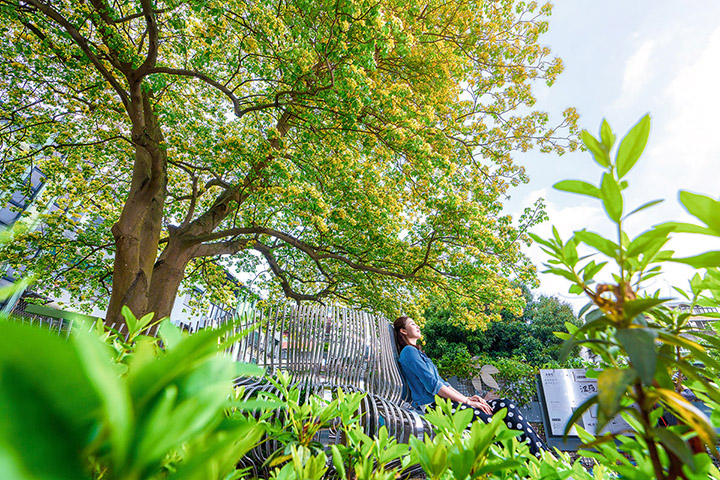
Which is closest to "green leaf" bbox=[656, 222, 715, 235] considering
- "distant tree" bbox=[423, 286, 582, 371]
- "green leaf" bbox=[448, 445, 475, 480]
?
"green leaf" bbox=[448, 445, 475, 480]

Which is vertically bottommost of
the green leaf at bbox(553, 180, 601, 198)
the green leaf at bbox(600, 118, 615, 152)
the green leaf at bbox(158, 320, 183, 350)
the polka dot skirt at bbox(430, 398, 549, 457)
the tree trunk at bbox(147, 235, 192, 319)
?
the polka dot skirt at bbox(430, 398, 549, 457)

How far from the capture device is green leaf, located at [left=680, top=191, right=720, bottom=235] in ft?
1.23

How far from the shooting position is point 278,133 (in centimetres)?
600

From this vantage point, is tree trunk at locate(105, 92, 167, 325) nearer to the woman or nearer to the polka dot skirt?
the woman

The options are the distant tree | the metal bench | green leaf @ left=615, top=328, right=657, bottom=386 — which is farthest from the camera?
the distant tree

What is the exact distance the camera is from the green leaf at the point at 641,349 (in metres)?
0.32

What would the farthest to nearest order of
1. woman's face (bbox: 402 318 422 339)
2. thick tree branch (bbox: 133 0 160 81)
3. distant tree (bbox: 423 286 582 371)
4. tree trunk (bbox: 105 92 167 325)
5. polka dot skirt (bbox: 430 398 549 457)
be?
distant tree (bbox: 423 286 582 371)
tree trunk (bbox: 105 92 167 325)
thick tree branch (bbox: 133 0 160 81)
woman's face (bbox: 402 318 422 339)
polka dot skirt (bbox: 430 398 549 457)

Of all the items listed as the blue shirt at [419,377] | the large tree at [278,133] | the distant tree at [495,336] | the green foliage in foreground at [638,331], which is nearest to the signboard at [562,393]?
the large tree at [278,133]

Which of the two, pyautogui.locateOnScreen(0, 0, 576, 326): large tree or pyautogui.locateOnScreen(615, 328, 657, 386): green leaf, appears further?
pyautogui.locateOnScreen(0, 0, 576, 326): large tree

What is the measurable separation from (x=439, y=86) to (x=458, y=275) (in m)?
4.09

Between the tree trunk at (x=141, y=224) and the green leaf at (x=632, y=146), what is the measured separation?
6.41m

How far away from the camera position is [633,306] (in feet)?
1.26

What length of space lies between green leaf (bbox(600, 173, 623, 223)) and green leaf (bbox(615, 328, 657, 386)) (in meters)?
0.15

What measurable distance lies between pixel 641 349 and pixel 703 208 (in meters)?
0.18
